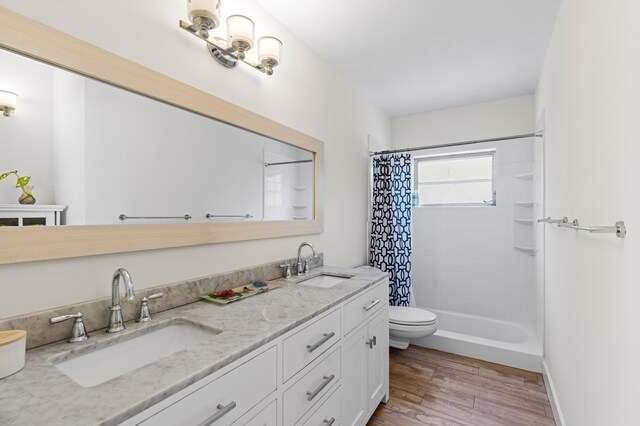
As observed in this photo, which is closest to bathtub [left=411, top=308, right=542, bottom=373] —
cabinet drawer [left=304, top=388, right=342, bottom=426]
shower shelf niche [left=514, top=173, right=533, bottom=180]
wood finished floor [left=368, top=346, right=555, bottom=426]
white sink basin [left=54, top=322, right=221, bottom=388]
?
wood finished floor [left=368, top=346, right=555, bottom=426]

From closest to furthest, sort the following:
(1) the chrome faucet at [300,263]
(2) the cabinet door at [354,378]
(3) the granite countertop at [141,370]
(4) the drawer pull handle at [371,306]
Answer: (3) the granite countertop at [141,370] < (2) the cabinet door at [354,378] < (4) the drawer pull handle at [371,306] < (1) the chrome faucet at [300,263]

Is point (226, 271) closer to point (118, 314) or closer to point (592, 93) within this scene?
point (118, 314)

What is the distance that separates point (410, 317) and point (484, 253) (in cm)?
125

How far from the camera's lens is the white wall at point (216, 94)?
981 mm

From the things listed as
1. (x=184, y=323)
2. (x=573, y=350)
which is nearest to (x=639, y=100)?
(x=573, y=350)

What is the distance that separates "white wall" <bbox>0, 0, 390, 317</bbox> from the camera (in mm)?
981

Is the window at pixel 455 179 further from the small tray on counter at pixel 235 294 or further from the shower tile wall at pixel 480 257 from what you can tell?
the small tray on counter at pixel 235 294

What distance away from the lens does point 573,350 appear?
152 centimetres

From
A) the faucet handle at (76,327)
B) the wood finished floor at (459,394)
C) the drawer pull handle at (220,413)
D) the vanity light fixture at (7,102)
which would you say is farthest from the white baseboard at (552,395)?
the vanity light fixture at (7,102)

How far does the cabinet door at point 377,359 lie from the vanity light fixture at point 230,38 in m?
1.61

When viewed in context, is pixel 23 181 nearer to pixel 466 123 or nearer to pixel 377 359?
pixel 377 359

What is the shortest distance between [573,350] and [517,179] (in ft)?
6.75

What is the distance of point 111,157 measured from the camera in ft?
3.71

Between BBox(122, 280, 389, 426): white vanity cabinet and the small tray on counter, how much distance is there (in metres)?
0.37
